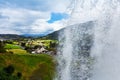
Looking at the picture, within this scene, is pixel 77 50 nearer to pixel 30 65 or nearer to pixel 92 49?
pixel 92 49

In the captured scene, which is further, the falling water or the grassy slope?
the grassy slope

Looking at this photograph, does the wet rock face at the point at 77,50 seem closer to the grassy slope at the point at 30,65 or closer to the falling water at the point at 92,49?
the falling water at the point at 92,49

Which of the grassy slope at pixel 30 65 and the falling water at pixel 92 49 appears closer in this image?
the falling water at pixel 92 49

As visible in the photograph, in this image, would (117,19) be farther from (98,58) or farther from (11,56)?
(11,56)

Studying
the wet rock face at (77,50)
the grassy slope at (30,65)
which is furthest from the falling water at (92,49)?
the grassy slope at (30,65)

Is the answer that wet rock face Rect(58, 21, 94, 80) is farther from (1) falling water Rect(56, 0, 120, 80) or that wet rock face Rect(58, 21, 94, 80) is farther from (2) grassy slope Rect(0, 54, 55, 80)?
(2) grassy slope Rect(0, 54, 55, 80)

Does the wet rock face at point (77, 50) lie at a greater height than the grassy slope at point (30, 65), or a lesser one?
greater

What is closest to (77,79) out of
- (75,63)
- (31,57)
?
(75,63)

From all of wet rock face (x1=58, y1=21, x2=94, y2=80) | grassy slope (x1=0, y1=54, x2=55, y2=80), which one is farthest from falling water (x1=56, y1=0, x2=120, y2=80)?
grassy slope (x1=0, y1=54, x2=55, y2=80)

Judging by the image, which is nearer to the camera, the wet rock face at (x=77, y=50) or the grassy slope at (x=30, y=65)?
the wet rock face at (x=77, y=50)
